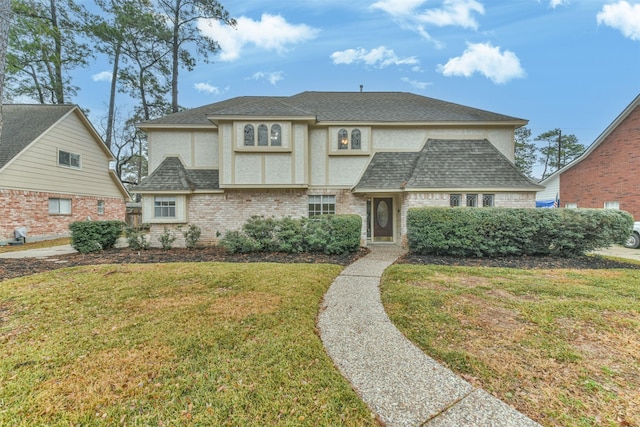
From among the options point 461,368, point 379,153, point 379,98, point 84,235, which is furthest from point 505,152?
point 84,235

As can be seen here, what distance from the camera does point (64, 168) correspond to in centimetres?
1384

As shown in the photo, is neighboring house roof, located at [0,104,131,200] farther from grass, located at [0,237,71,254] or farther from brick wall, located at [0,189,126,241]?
grass, located at [0,237,71,254]

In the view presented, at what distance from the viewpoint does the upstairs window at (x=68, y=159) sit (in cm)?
1373

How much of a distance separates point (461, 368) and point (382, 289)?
104 inches

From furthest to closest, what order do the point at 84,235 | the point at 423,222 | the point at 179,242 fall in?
1. the point at 179,242
2. the point at 84,235
3. the point at 423,222

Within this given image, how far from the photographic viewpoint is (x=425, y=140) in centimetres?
1160

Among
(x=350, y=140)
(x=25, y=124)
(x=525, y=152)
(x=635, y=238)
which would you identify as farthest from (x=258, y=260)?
(x=525, y=152)

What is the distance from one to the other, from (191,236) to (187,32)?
15.6 m

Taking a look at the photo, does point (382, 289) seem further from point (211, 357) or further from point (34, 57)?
point (34, 57)

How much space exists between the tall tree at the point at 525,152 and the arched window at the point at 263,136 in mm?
35195

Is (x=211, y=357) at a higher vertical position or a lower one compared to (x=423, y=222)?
lower

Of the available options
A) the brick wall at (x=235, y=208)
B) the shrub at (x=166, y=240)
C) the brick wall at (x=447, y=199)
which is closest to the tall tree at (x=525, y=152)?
the brick wall at (x=447, y=199)

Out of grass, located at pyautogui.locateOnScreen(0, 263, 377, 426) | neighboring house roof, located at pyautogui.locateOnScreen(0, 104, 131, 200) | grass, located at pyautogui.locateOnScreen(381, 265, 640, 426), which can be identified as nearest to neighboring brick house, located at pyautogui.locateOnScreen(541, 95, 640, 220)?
grass, located at pyautogui.locateOnScreen(381, 265, 640, 426)

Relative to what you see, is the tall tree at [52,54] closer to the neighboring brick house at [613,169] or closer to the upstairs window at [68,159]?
the upstairs window at [68,159]
